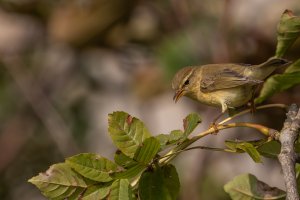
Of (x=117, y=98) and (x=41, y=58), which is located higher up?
(x=41, y=58)

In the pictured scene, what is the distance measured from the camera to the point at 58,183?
73.3 inches

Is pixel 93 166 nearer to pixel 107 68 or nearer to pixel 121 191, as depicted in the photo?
pixel 121 191

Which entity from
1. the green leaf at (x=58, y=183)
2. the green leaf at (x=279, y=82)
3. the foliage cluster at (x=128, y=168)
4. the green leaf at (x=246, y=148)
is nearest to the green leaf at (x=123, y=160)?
the foliage cluster at (x=128, y=168)

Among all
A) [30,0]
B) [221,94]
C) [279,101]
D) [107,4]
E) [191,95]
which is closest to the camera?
[221,94]

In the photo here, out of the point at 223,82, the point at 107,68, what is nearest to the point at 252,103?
the point at 223,82

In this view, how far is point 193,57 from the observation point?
4844 millimetres

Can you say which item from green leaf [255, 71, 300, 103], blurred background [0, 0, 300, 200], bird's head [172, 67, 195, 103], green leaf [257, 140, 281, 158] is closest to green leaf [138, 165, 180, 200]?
green leaf [257, 140, 281, 158]

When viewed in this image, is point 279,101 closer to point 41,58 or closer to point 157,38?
point 157,38

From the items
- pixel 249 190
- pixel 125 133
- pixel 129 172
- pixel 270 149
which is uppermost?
pixel 125 133

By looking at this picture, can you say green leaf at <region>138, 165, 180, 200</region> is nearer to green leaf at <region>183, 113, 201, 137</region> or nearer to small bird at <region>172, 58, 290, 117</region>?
green leaf at <region>183, 113, 201, 137</region>

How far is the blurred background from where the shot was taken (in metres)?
4.65

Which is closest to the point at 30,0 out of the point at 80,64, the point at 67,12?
the point at 67,12

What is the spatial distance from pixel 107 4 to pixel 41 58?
1.43 metres

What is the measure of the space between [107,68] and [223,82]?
3368 millimetres
